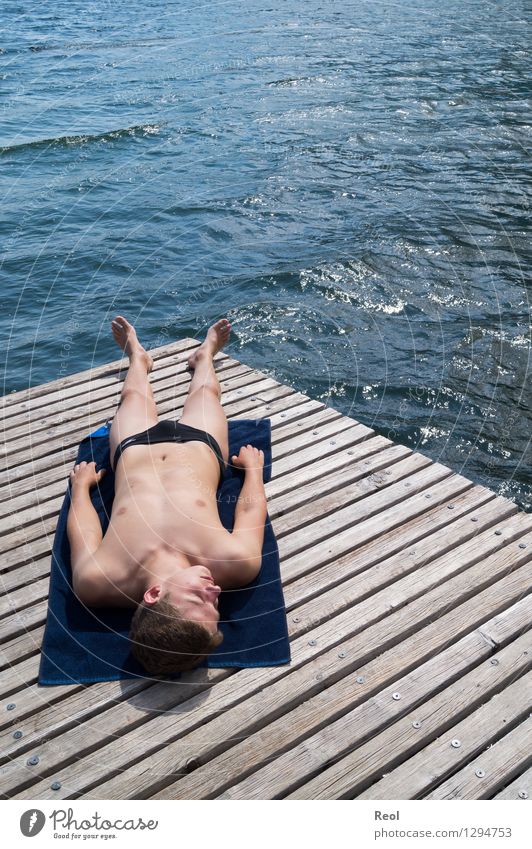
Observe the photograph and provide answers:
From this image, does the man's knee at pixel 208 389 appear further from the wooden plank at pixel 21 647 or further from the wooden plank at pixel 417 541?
the wooden plank at pixel 21 647

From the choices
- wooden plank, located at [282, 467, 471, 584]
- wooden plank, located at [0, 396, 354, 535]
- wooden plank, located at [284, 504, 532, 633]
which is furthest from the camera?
wooden plank, located at [0, 396, 354, 535]

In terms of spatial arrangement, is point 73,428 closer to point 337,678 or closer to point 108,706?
point 108,706

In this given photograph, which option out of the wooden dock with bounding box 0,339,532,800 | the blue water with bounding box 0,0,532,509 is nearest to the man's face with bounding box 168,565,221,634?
the wooden dock with bounding box 0,339,532,800

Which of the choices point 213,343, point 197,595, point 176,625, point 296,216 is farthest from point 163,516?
point 296,216

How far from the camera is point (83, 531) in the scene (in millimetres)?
4312

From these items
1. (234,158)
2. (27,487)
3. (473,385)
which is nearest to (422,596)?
(27,487)

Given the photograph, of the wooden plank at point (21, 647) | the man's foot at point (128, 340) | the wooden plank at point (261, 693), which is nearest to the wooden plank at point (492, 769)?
the wooden plank at point (261, 693)

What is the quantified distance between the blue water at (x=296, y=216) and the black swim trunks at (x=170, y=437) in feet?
7.80

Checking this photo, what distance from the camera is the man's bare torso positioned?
13.0ft

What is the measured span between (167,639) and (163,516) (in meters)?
0.84

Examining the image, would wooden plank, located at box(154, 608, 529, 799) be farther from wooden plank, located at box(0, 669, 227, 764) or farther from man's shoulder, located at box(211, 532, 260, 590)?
man's shoulder, located at box(211, 532, 260, 590)

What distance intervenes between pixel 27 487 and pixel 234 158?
956cm

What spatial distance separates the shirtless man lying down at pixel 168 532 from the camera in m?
3.59
